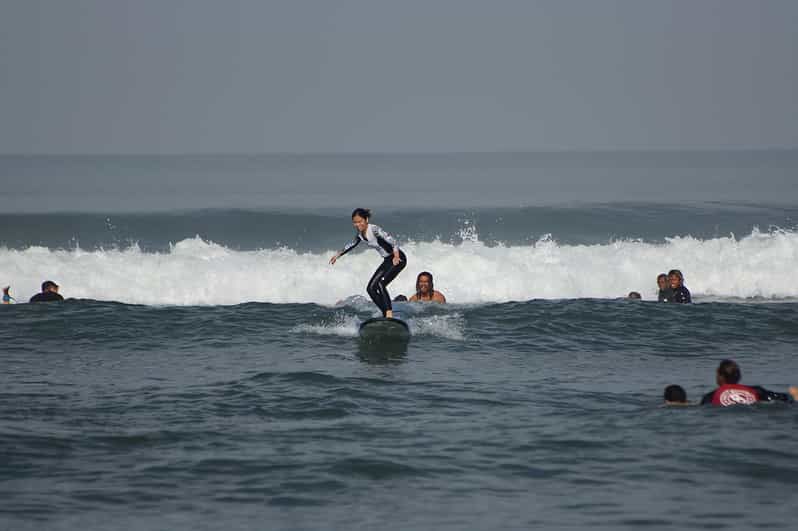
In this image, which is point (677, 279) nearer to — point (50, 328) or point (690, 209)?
point (50, 328)

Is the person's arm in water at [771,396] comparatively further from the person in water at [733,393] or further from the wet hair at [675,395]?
the wet hair at [675,395]

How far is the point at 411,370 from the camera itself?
1590cm

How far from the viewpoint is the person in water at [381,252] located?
17.3 m

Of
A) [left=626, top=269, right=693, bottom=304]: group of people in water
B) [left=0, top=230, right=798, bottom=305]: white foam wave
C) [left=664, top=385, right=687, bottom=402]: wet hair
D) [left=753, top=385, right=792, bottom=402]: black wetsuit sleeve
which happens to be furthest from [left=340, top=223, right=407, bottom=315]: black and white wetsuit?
[left=0, top=230, right=798, bottom=305]: white foam wave

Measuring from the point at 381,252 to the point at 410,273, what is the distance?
44.7 feet

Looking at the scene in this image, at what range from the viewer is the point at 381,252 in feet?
58.4

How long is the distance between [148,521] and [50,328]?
417 inches

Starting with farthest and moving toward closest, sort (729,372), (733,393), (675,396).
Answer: (675,396) < (729,372) < (733,393)

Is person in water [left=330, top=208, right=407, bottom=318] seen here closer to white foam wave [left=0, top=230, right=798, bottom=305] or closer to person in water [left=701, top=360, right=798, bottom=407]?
person in water [left=701, top=360, right=798, bottom=407]

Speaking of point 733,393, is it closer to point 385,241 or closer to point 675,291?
point 385,241

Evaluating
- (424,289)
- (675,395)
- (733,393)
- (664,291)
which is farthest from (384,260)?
(664,291)

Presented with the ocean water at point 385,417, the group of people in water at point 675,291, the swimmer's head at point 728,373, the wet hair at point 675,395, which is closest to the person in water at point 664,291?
the group of people in water at point 675,291

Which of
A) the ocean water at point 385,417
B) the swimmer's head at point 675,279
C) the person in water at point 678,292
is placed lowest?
the ocean water at point 385,417

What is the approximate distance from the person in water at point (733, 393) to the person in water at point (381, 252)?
20.0 feet
